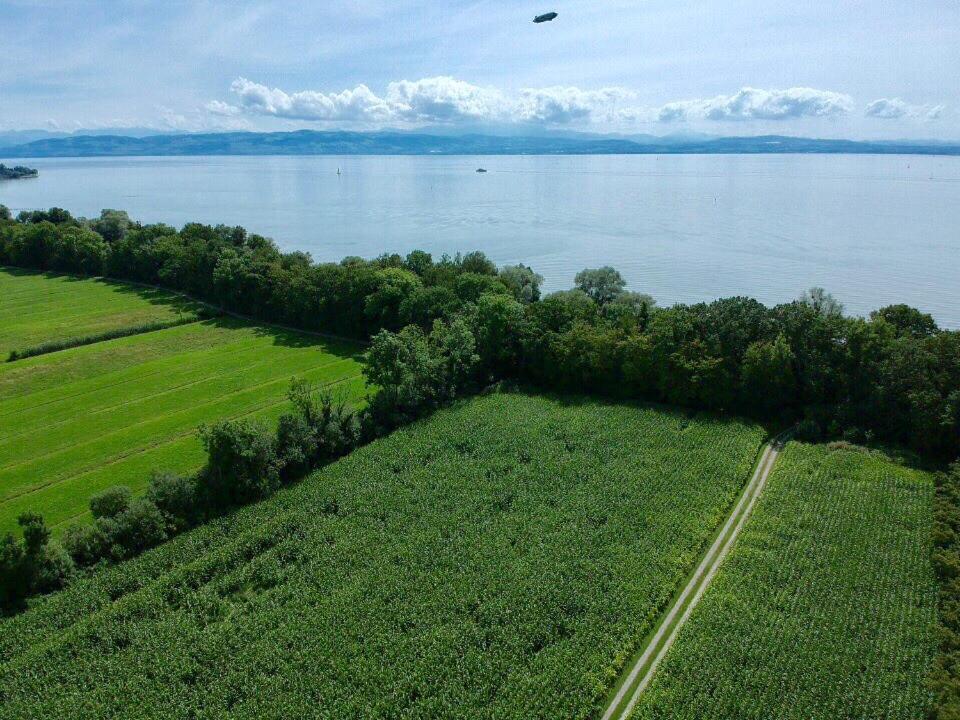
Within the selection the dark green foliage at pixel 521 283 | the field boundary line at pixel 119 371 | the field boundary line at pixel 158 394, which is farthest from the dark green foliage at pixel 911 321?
the field boundary line at pixel 119 371

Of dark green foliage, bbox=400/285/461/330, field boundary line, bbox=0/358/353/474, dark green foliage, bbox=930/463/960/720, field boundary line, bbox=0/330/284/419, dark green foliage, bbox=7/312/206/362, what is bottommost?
dark green foliage, bbox=930/463/960/720

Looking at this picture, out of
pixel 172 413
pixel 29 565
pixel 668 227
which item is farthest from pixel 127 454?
pixel 668 227

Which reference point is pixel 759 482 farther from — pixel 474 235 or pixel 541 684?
pixel 474 235

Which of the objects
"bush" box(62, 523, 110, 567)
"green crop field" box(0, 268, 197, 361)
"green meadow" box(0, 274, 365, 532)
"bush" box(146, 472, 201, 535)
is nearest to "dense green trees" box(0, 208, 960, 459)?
"green meadow" box(0, 274, 365, 532)

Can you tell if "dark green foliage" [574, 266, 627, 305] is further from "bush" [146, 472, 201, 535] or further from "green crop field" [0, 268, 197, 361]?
"green crop field" [0, 268, 197, 361]

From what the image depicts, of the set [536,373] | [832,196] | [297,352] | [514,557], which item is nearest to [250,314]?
[297,352]

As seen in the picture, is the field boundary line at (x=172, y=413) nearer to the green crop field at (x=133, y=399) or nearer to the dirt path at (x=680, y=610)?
the green crop field at (x=133, y=399)
